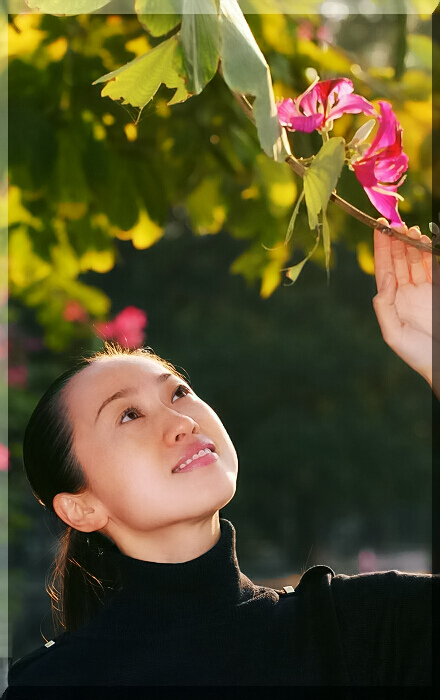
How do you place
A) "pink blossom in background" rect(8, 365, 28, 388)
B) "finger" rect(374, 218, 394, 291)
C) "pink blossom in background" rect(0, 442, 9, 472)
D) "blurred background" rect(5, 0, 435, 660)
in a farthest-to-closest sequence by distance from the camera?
"pink blossom in background" rect(8, 365, 28, 388) < "pink blossom in background" rect(0, 442, 9, 472) < "blurred background" rect(5, 0, 435, 660) < "finger" rect(374, 218, 394, 291)

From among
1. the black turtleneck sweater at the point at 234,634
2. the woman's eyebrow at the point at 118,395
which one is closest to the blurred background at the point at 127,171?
the black turtleneck sweater at the point at 234,634

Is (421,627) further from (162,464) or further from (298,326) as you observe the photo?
(298,326)

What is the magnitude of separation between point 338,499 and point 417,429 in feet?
3.50

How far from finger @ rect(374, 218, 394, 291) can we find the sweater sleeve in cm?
36

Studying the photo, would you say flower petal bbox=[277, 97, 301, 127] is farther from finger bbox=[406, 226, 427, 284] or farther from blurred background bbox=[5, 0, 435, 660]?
finger bbox=[406, 226, 427, 284]

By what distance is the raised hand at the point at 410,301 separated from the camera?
958 millimetres

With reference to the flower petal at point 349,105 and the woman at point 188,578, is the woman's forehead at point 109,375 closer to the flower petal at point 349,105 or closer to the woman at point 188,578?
the woman at point 188,578

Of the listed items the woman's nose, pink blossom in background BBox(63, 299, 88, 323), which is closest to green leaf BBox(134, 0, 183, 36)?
the woman's nose

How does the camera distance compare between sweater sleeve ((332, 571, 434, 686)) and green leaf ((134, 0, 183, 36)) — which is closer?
green leaf ((134, 0, 183, 36))

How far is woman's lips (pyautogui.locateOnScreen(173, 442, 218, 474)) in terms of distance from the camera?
3.27 ft

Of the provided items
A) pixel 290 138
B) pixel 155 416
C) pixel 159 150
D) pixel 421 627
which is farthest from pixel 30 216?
pixel 421 627

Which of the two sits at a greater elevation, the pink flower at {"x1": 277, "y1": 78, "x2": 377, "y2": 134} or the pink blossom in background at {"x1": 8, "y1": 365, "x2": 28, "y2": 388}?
the pink flower at {"x1": 277, "y1": 78, "x2": 377, "y2": 134}

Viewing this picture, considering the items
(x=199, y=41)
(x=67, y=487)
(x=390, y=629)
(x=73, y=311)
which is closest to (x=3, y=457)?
(x=73, y=311)

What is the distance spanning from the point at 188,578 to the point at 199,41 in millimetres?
656
